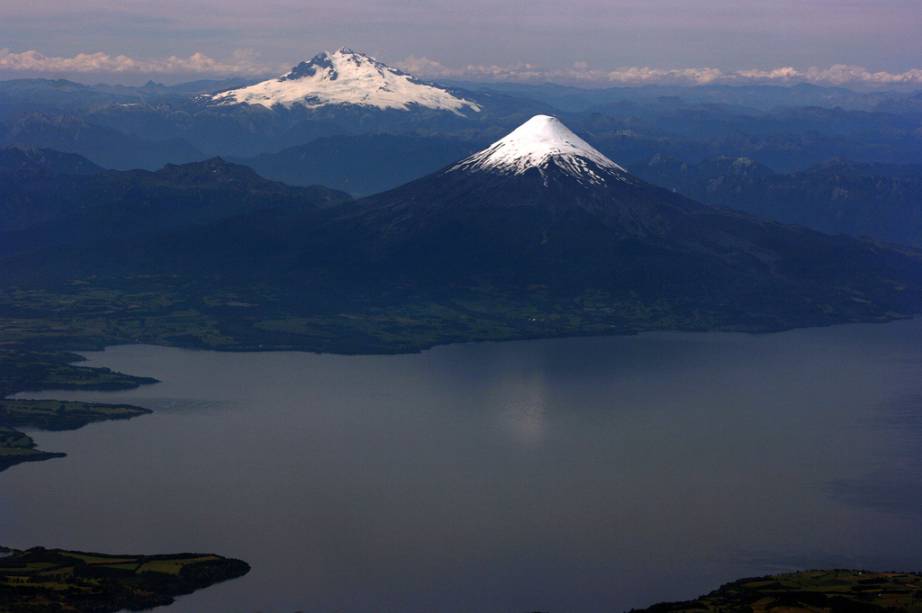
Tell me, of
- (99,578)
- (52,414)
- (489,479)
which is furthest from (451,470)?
(52,414)

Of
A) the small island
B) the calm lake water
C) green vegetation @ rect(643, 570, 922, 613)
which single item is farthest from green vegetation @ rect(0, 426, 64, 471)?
green vegetation @ rect(643, 570, 922, 613)

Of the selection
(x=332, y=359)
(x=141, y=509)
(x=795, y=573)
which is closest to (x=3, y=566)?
(x=141, y=509)

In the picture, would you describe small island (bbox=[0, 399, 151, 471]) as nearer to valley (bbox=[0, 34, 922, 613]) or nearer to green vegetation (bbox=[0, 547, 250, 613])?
valley (bbox=[0, 34, 922, 613])

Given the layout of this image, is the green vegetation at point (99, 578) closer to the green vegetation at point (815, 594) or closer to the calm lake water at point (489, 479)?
the calm lake water at point (489, 479)

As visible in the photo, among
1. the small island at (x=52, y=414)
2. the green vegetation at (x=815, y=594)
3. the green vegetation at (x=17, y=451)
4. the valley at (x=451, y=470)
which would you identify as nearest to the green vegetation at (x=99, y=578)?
the valley at (x=451, y=470)

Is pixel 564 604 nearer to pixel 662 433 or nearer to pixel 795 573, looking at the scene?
pixel 795 573

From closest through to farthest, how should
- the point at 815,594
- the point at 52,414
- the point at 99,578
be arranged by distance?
the point at 815,594 → the point at 99,578 → the point at 52,414

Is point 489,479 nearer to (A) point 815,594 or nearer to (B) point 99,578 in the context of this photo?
(A) point 815,594
